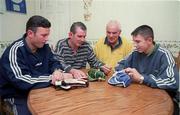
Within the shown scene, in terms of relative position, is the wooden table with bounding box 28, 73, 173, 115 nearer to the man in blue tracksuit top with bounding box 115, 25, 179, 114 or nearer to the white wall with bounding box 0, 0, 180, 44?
the man in blue tracksuit top with bounding box 115, 25, 179, 114

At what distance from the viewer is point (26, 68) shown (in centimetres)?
201

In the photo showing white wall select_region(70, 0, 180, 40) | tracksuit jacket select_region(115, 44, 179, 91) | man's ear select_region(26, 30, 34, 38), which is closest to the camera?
tracksuit jacket select_region(115, 44, 179, 91)

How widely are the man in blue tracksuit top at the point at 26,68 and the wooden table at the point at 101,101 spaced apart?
0.41ft

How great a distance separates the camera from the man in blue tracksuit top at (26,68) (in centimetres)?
193

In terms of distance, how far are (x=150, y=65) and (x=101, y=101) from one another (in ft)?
2.44

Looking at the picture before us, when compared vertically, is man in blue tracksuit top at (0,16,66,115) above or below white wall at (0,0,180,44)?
below

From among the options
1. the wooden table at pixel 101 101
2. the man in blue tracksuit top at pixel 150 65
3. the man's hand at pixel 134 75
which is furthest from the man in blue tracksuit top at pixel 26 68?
the man in blue tracksuit top at pixel 150 65

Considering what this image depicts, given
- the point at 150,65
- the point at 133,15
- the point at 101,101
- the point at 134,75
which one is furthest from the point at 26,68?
the point at 133,15

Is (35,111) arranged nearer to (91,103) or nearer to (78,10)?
(91,103)

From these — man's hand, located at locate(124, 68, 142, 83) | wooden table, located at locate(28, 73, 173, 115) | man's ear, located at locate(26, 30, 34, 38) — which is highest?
man's ear, located at locate(26, 30, 34, 38)

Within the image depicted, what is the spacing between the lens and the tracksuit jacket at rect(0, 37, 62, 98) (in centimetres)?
192

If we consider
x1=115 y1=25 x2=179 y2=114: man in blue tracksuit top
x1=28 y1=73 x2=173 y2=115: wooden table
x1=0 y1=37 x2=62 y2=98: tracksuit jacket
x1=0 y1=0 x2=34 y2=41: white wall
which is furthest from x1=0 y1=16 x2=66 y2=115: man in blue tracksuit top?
x1=0 y1=0 x2=34 y2=41: white wall

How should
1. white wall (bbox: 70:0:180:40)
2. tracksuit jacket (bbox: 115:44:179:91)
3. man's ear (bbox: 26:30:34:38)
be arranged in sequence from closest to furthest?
tracksuit jacket (bbox: 115:44:179:91), man's ear (bbox: 26:30:34:38), white wall (bbox: 70:0:180:40)

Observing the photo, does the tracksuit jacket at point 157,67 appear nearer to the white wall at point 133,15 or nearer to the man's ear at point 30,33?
the man's ear at point 30,33
